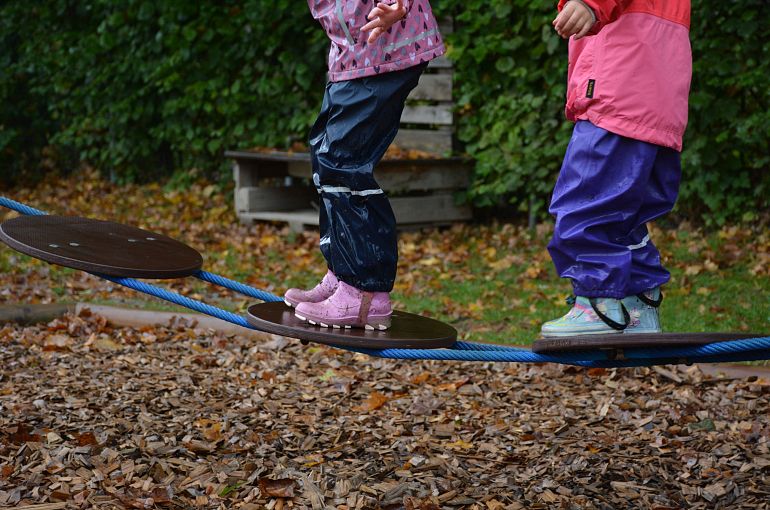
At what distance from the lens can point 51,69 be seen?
10375mm

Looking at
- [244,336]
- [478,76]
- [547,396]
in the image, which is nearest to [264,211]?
[478,76]

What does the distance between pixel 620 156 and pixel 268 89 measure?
6.51 m

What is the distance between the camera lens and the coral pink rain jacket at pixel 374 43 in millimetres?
2602

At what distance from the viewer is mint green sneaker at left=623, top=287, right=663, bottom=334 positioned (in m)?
2.54

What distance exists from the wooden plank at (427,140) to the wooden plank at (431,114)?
0.08 metres

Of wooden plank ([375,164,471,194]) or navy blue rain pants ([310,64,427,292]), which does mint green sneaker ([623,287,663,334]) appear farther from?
wooden plank ([375,164,471,194])

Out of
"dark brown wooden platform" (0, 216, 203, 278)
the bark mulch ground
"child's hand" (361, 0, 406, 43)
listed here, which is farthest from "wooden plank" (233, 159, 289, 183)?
"child's hand" (361, 0, 406, 43)

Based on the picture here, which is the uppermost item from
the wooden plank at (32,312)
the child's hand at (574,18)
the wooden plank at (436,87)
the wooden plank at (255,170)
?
the child's hand at (574,18)

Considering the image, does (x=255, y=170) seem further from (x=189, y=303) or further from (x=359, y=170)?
(x=359, y=170)

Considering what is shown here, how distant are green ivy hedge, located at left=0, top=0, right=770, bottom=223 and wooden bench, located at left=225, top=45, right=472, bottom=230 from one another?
7.5 inches

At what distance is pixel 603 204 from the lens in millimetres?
2467

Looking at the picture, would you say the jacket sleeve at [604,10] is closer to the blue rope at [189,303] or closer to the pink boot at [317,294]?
the pink boot at [317,294]

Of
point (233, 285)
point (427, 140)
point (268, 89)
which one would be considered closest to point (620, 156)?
point (233, 285)

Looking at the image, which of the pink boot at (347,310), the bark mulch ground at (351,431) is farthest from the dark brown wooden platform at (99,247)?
the bark mulch ground at (351,431)
